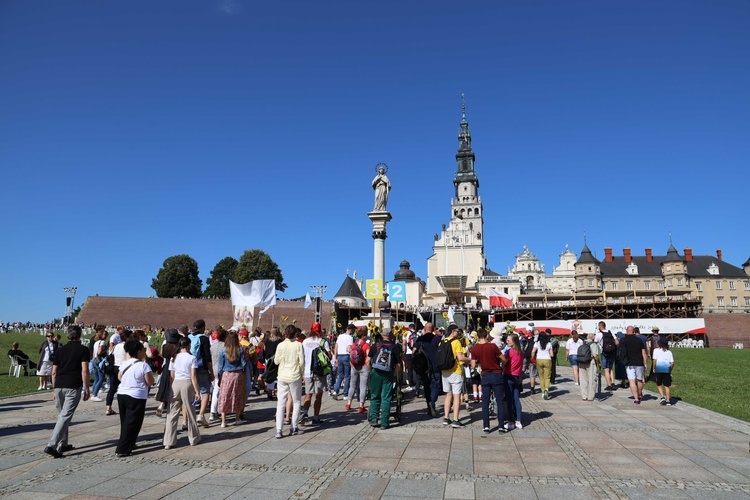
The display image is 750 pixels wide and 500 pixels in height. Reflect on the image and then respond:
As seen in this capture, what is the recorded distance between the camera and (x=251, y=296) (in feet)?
62.8

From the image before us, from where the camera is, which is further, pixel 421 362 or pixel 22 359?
pixel 22 359

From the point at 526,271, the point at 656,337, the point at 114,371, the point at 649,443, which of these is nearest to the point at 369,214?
the point at 656,337

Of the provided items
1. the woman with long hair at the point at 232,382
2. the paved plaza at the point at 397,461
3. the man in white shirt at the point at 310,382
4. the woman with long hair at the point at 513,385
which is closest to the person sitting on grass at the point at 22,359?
the paved plaza at the point at 397,461

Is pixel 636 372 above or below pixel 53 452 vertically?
above

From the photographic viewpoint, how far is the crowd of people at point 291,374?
6945mm

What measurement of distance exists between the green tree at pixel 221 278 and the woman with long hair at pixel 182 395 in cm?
7867

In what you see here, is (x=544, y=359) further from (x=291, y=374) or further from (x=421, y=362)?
(x=291, y=374)

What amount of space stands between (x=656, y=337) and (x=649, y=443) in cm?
692

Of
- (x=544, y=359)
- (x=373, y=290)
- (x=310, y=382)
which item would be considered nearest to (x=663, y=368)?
(x=544, y=359)

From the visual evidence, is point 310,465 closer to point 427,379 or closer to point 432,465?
point 432,465

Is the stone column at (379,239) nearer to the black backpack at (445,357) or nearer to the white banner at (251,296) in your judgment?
the white banner at (251,296)

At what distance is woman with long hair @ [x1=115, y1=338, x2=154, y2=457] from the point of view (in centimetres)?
675

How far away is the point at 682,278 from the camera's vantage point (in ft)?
278

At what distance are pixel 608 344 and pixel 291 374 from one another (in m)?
10.4
